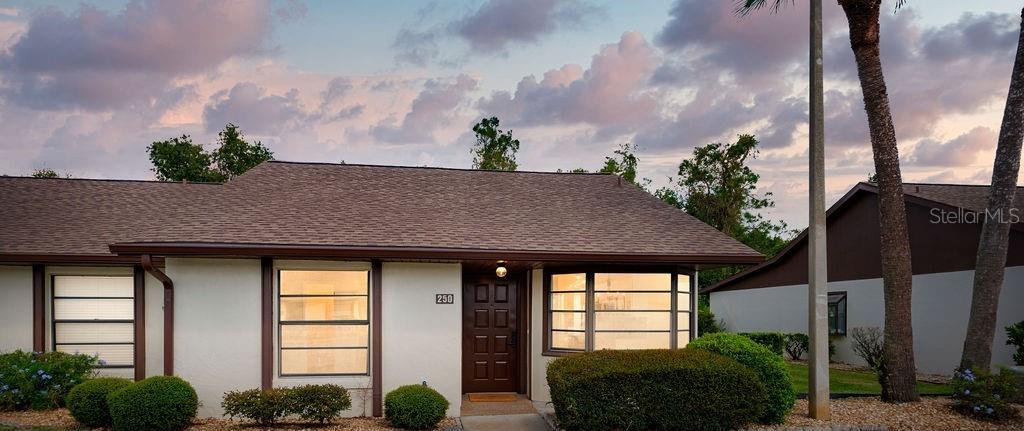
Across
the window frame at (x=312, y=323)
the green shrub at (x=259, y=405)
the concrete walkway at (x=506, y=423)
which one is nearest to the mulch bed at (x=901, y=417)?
the concrete walkway at (x=506, y=423)

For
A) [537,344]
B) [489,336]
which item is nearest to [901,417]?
[537,344]

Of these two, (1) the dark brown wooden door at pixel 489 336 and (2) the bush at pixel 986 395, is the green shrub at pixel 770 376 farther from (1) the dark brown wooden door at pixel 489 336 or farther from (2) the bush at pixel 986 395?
(1) the dark brown wooden door at pixel 489 336

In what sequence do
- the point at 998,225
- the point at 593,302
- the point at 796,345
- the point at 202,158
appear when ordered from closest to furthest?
the point at 998,225 → the point at 593,302 → the point at 796,345 → the point at 202,158

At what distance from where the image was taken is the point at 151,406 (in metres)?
8.83

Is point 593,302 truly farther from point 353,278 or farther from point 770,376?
point 353,278

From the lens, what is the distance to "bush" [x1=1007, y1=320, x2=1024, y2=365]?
13.5 meters

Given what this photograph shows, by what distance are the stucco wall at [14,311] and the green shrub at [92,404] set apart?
3.27 metres

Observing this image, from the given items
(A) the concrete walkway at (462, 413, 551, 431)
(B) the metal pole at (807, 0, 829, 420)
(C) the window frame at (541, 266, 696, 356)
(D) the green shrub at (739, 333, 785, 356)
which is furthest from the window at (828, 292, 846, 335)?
(A) the concrete walkway at (462, 413, 551, 431)

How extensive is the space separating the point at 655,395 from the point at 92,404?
6.85 meters

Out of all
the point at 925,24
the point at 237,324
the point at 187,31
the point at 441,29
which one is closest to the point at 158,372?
the point at 237,324

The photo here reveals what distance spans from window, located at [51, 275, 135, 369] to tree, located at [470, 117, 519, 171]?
24838 millimetres

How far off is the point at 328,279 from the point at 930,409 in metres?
8.65

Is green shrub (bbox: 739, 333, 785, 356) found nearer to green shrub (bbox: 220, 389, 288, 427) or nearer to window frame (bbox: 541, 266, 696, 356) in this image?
window frame (bbox: 541, 266, 696, 356)

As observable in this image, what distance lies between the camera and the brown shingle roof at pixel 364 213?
10688 mm
